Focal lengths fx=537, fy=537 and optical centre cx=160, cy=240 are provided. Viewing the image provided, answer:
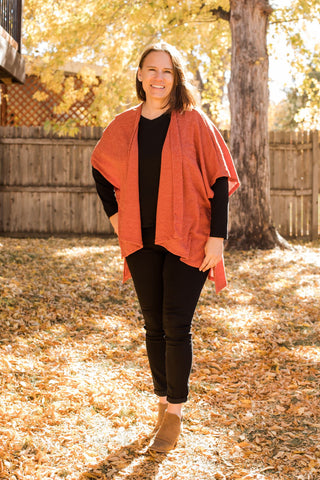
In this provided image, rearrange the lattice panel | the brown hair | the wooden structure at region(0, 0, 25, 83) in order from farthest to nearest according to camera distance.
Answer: the lattice panel → the wooden structure at region(0, 0, 25, 83) → the brown hair

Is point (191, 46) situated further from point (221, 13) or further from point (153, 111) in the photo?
point (153, 111)

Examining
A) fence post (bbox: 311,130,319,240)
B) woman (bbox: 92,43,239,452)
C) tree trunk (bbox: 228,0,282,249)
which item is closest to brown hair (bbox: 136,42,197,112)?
woman (bbox: 92,43,239,452)

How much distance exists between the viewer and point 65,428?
123 inches

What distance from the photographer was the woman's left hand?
269 cm

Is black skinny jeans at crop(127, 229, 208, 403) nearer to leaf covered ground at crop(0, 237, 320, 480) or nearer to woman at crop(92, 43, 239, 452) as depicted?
woman at crop(92, 43, 239, 452)

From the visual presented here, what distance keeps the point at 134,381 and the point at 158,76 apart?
2.20 m

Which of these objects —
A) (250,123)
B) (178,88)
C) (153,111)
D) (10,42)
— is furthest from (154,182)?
(250,123)

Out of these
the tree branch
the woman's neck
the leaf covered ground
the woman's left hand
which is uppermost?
the tree branch

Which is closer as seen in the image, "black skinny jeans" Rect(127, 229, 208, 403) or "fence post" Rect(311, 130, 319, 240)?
"black skinny jeans" Rect(127, 229, 208, 403)

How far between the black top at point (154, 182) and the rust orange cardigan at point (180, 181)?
0.12 feet

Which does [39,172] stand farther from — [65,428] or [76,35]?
[65,428]

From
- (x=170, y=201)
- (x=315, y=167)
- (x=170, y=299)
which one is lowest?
(x=170, y=299)

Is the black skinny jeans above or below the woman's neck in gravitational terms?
below

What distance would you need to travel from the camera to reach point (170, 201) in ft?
8.72
